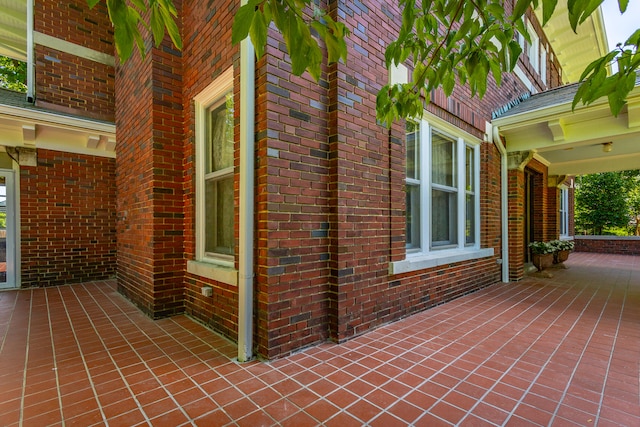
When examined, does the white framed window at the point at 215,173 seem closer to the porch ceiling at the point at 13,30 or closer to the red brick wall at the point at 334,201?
the red brick wall at the point at 334,201

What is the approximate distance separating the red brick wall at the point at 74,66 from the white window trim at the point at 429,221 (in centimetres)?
597

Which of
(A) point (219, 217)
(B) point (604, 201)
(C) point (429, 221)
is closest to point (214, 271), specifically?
(A) point (219, 217)

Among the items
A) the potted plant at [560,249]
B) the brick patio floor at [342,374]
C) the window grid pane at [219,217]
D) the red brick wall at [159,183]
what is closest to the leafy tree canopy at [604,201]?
the potted plant at [560,249]

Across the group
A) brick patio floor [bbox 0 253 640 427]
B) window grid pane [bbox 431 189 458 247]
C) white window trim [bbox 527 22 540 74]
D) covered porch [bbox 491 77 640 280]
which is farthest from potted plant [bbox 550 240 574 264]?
white window trim [bbox 527 22 540 74]

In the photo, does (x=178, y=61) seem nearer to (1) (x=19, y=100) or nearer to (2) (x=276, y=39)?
(2) (x=276, y=39)

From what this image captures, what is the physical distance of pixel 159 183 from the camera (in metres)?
3.75

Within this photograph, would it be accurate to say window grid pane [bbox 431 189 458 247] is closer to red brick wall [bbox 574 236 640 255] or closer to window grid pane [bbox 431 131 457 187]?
window grid pane [bbox 431 131 457 187]

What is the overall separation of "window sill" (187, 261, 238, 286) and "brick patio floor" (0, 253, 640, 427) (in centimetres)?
58

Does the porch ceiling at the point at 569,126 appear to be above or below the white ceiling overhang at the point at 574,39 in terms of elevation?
below

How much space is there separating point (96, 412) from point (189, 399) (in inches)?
20.6

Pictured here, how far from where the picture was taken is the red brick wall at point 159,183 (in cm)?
371

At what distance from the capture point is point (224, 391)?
6.87ft

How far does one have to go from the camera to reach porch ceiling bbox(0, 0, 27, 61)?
600 cm

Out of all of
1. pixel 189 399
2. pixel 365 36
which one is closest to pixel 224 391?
pixel 189 399
